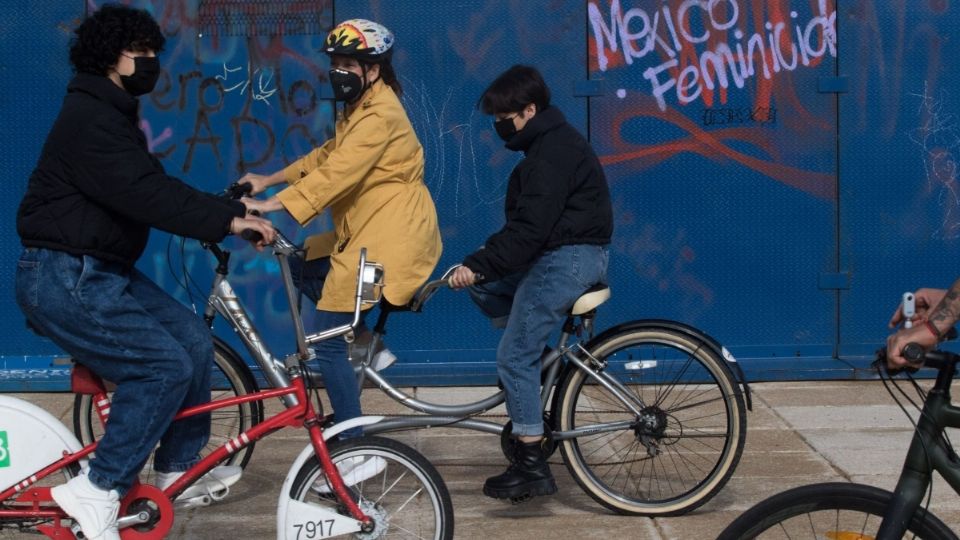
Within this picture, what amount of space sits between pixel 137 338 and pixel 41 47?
3747 millimetres

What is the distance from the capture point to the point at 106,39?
4.14 m

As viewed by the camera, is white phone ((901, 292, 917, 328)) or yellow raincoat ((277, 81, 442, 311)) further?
yellow raincoat ((277, 81, 442, 311))

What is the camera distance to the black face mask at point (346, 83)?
5.01 meters

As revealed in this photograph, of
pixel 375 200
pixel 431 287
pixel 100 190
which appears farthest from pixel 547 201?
pixel 100 190

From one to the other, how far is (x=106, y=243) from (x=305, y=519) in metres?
1.02

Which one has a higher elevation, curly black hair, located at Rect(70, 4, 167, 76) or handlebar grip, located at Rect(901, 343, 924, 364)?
curly black hair, located at Rect(70, 4, 167, 76)

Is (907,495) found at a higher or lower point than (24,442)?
higher

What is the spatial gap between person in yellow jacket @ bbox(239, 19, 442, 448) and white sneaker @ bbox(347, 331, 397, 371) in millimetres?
66

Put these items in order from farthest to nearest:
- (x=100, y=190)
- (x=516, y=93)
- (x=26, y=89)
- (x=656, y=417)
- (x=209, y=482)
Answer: (x=26, y=89) < (x=656, y=417) < (x=516, y=93) < (x=209, y=482) < (x=100, y=190)

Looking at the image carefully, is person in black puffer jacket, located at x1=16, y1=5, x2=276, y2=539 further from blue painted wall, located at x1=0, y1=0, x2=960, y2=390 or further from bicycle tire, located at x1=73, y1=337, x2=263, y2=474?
blue painted wall, located at x1=0, y1=0, x2=960, y2=390

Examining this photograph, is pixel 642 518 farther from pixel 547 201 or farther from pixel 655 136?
pixel 655 136

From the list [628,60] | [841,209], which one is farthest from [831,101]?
[628,60]

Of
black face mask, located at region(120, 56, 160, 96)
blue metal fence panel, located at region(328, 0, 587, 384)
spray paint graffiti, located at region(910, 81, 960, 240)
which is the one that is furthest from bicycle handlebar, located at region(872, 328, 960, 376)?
spray paint graffiti, located at region(910, 81, 960, 240)

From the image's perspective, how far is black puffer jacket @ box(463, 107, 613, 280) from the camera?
4801mm
